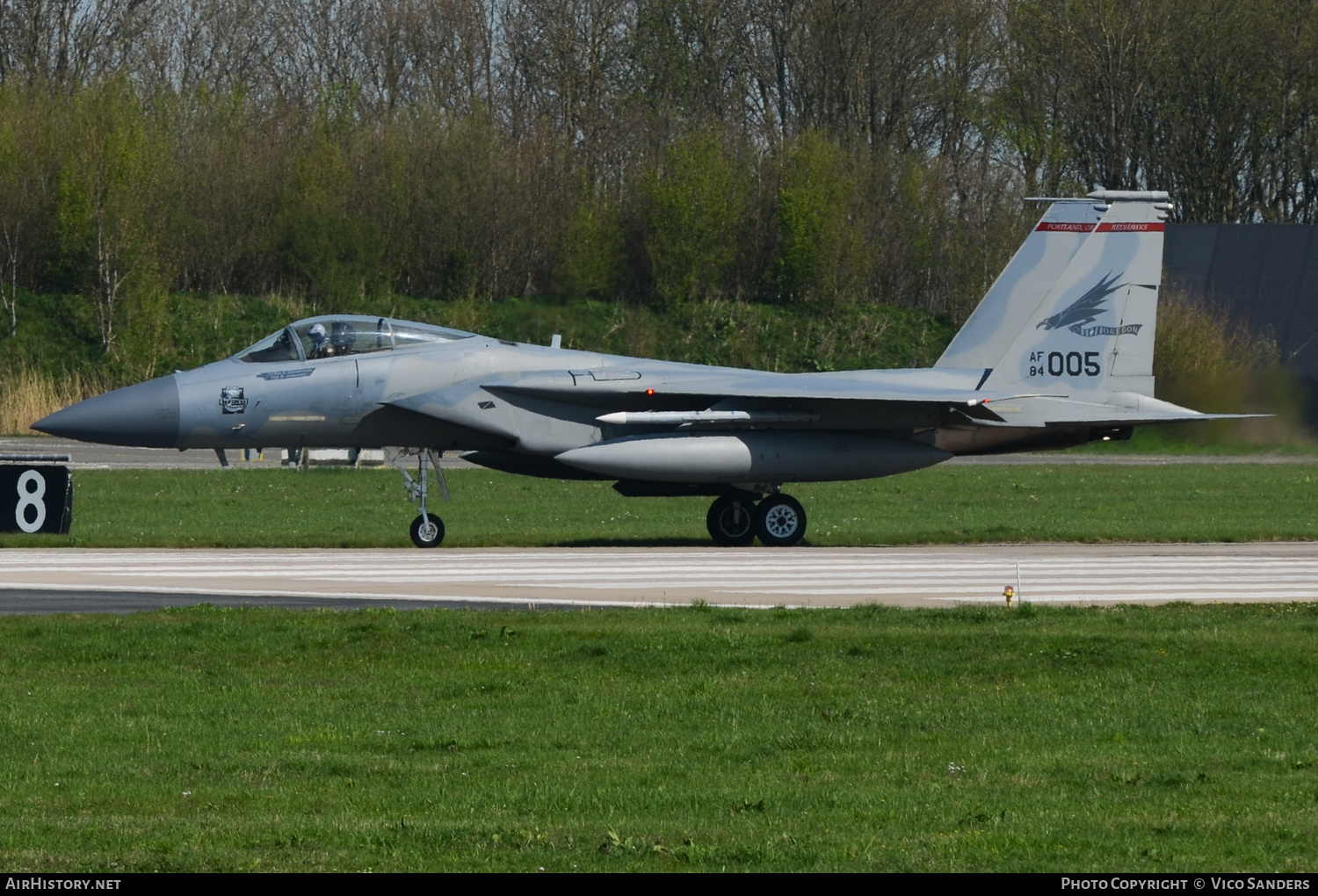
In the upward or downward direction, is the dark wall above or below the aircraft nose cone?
above

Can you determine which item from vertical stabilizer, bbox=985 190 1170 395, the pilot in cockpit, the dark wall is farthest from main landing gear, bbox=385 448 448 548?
the dark wall

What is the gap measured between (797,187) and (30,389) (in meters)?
23.3

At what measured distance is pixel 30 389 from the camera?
43.0 meters

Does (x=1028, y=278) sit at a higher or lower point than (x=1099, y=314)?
higher

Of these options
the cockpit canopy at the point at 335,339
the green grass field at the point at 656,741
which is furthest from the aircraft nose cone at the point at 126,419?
the green grass field at the point at 656,741

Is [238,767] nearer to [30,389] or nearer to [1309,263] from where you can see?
[30,389]

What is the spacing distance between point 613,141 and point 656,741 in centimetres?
4982

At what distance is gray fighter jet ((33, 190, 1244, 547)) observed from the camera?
19.7m

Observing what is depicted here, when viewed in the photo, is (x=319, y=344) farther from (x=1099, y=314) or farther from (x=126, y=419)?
(x=1099, y=314)

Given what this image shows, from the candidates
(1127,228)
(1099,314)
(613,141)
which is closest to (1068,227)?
(1127,228)

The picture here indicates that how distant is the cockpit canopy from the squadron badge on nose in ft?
1.71

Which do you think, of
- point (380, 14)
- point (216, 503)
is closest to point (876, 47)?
point (380, 14)

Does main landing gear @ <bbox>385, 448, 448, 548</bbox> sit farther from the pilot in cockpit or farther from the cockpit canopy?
the pilot in cockpit

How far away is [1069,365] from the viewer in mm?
22031
